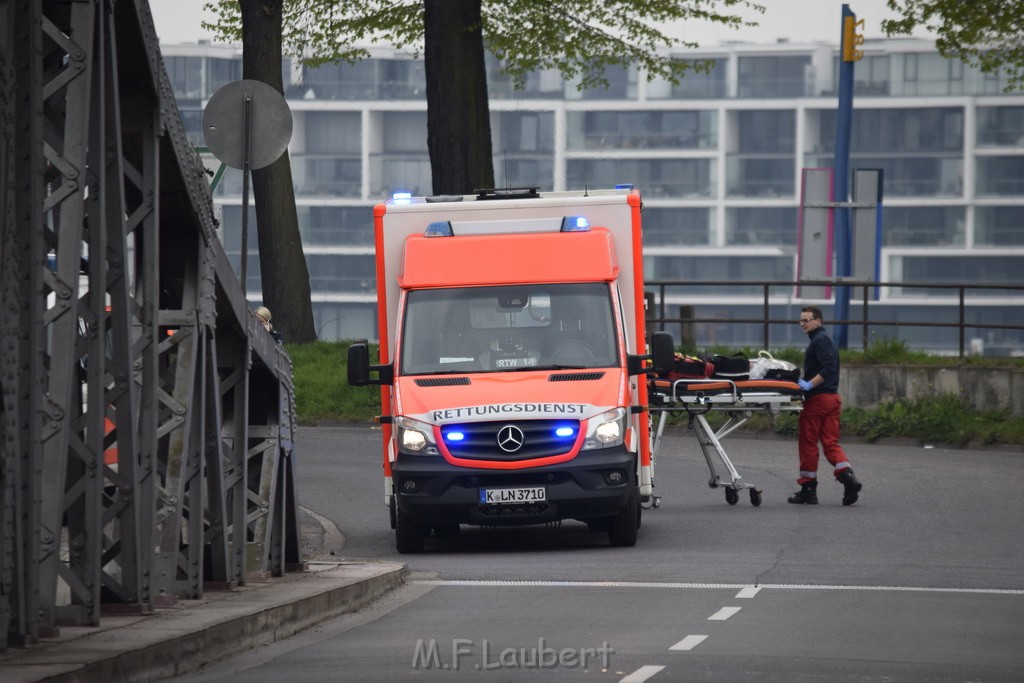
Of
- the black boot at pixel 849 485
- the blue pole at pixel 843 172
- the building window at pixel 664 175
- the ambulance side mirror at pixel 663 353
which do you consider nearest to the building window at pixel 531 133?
the building window at pixel 664 175

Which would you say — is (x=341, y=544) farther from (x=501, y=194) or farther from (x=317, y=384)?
(x=317, y=384)

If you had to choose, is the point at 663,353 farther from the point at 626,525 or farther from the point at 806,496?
the point at 806,496

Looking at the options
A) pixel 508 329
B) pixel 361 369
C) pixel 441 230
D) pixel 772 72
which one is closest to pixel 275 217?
pixel 441 230

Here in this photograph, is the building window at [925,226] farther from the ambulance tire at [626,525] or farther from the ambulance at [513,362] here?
the ambulance tire at [626,525]

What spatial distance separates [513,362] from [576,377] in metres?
0.55

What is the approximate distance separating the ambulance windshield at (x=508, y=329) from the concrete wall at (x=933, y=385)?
37.1 feet

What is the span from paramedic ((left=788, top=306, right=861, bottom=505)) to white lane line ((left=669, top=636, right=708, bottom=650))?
868cm

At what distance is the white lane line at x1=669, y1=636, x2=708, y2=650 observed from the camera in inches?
383

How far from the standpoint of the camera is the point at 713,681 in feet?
27.8

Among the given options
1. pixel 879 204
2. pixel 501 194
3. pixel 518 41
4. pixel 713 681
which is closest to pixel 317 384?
pixel 518 41

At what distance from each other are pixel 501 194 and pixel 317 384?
11.8m

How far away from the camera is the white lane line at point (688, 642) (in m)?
9.72

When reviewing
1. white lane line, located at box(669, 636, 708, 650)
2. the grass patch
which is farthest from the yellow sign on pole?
white lane line, located at box(669, 636, 708, 650)

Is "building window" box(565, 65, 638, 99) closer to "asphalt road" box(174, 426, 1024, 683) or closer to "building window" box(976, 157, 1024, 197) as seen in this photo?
"building window" box(976, 157, 1024, 197)
